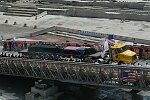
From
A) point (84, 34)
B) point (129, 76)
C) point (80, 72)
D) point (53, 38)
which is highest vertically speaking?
point (129, 76)

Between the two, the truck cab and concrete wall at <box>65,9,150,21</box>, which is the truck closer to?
the truck cab

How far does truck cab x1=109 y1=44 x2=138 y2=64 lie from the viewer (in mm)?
38956

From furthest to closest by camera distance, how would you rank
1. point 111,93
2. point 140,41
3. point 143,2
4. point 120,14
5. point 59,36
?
point 143,2 < point 120,14 < point 59,36 < point 140,41 < point 111,93

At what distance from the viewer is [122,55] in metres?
39.2

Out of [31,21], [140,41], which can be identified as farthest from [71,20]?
[140,41]

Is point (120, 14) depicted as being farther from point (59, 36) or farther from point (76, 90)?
point (76, 90)

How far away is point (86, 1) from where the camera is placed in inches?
3167

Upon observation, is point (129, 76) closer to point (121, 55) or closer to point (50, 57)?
point (121, 55)

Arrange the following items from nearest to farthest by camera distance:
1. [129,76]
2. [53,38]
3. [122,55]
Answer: [129,76], [122,55], [53,38]

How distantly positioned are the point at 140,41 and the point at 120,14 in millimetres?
17628

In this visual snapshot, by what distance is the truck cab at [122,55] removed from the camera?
38956 millimetres

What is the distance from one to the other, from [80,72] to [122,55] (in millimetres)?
3811

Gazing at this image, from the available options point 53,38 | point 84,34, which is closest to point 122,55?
point 84,34

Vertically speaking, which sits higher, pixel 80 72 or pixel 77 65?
Result: pixel 77 65
